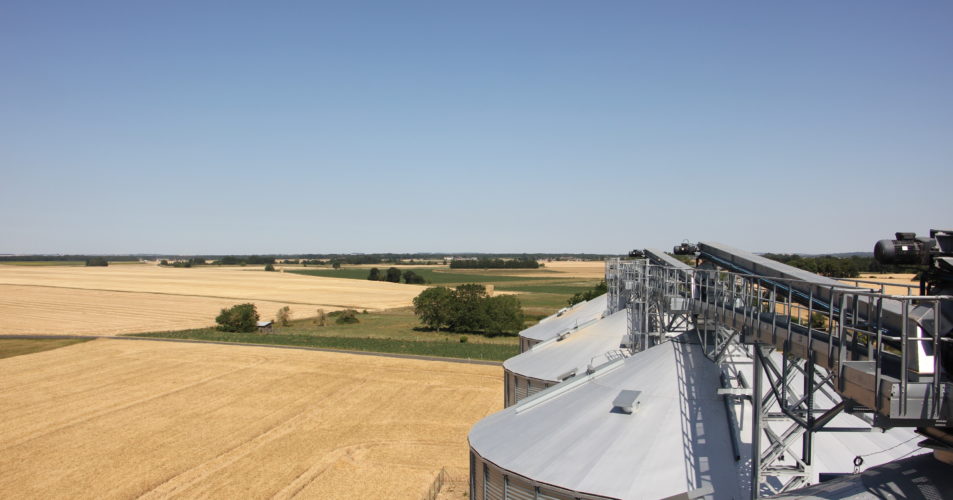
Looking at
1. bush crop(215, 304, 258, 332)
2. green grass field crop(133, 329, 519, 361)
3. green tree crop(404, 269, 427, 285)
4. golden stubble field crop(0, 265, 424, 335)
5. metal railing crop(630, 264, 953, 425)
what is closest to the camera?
metal railing crop(630, 264, 953, 425)

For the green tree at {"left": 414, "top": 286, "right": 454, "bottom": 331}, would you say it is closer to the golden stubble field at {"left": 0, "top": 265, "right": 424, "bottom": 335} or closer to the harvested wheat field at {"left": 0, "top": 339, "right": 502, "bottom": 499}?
the harvested wheat field at {"left": 0, "top": 339, "right": 502, "bottom": 499}

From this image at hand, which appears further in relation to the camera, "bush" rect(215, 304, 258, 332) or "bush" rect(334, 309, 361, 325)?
"bush" rect(334, 309, 361, 325)

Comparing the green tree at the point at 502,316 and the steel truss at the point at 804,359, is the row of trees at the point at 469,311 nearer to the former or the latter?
the green tree at the point at 502,316

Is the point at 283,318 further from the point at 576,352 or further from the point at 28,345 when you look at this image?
the point at 576,352

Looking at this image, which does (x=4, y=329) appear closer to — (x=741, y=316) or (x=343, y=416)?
(x=343, y=416)

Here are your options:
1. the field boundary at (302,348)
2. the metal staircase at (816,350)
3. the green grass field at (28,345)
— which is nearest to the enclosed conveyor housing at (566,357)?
the metal staircase at (816,350)

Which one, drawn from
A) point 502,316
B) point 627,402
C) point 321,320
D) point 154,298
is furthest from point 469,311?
point 154,298

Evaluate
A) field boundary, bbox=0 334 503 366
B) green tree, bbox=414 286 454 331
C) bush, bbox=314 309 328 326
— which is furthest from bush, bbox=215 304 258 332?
green tree, bbox=414 286 454 331
